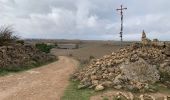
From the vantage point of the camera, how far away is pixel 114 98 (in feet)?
39.0

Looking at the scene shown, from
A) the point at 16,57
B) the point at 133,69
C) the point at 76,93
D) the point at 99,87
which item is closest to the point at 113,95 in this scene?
the point at 99,87

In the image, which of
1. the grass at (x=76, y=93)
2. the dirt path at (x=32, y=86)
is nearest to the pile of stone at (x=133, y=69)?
the grass at (x=76, y=93)

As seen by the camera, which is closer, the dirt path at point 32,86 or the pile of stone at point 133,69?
the dirt path at point 32,86

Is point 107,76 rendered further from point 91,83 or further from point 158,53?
point 158,53

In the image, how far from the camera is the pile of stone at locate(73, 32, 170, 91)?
44.4ft

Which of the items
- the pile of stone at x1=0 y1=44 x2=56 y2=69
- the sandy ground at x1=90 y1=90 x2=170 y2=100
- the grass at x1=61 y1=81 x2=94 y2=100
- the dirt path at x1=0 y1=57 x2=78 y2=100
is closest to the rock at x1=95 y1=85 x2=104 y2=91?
the grass at x1=61 y1=81 x2=94 y2=100

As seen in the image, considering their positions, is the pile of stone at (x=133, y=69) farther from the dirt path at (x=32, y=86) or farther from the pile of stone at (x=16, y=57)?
the pile of stone at (x=16, y=57)

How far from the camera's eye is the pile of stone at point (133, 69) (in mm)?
13547

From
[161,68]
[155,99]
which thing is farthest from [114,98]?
[161,68]

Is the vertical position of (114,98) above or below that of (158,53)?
below

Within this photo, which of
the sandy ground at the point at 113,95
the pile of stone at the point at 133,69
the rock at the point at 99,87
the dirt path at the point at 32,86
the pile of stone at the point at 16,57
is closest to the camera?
the sandy ground at the point at 113,95

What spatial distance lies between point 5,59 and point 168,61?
28.8 ft

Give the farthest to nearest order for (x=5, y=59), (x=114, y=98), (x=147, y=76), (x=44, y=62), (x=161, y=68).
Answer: (x=44, y=62), (x=5, y=59), (x=161, y=68), (x=147, y=76), (x=114, y=98)

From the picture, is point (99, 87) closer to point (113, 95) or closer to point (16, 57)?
point (113, 95)
